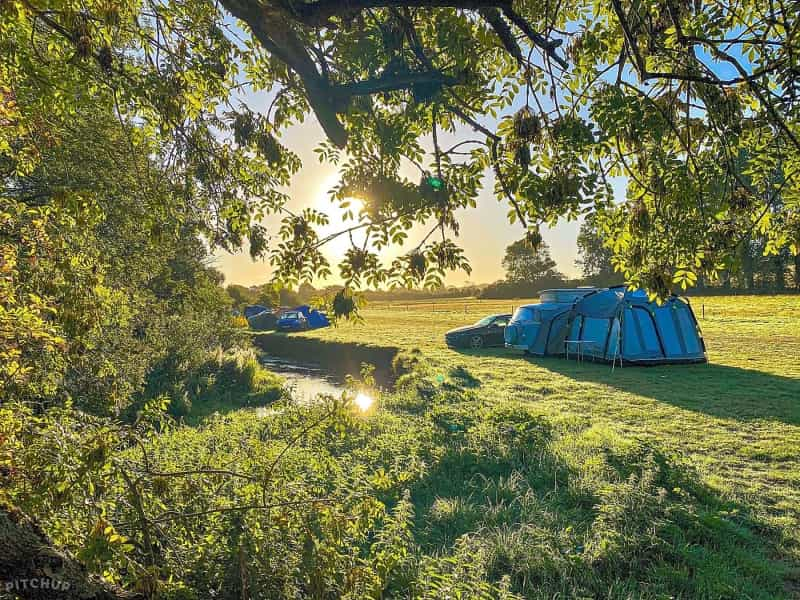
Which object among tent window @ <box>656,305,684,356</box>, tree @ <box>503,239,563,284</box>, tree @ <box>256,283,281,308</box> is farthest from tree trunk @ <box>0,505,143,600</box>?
tree @ <box>503,239,563,284</box>

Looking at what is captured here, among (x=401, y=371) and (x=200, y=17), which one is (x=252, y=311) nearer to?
(x=401, y=371)

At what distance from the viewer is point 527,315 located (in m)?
18.2

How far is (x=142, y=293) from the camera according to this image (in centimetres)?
1077

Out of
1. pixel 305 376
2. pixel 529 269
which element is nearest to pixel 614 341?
pixel 305 376

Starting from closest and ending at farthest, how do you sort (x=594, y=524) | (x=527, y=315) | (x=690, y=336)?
(x=594, y=524), (x=690, y=336), (x=527, y=315)

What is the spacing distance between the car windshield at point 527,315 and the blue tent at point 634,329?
2.28 m

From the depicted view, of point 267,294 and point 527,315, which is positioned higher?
point 267,294

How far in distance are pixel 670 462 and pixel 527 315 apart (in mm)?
12504

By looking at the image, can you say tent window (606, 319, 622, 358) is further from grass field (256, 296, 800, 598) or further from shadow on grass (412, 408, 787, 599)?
shadow on grass (412, 408, 787, 599)

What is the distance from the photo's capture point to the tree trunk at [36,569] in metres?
1.81

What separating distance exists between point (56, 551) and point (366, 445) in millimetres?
6541

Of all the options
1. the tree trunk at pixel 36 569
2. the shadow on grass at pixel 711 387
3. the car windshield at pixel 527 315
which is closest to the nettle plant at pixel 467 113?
the tree trunk at pixel 36 569

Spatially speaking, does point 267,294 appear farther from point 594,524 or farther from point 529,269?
point 529,269

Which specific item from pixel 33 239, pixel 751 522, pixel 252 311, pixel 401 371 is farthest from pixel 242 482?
pixel 252 311
